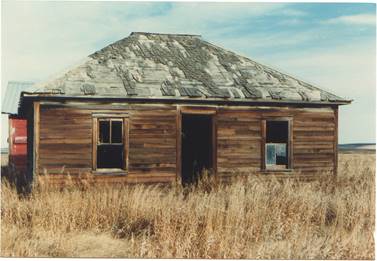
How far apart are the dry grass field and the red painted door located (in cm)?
1241

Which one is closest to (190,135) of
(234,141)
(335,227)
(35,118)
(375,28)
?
(234,141)

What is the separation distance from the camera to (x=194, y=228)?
717 centimetres

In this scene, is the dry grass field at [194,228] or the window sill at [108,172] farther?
the window sill at [108,172]

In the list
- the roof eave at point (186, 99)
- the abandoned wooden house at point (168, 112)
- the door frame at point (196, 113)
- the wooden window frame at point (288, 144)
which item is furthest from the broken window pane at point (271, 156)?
the door frame at point (196, 113)

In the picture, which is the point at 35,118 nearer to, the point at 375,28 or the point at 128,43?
the point at 128,43

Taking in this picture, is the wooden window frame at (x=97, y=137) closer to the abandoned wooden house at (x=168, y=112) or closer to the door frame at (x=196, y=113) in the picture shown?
the abandoned wooden house at (x=168, y=112)

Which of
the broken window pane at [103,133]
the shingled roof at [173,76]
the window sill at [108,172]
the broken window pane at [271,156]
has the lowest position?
the window sill at [108,172]

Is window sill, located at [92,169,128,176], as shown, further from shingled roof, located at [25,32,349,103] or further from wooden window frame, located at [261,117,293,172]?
wooden window frame, located at [261,117,293,172]

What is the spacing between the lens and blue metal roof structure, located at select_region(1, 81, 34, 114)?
22022mm

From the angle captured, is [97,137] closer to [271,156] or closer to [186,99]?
[186,99]

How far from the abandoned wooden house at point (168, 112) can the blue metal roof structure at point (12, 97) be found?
29.1 feet

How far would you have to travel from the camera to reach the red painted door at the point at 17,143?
2134 centimetres

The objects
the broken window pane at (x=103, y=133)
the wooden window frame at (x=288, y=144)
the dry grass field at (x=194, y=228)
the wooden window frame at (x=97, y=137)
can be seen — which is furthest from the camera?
the broken window pane at (x=103, y=133)

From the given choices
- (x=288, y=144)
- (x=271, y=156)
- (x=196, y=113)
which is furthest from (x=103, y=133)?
(x=288, y=144)
